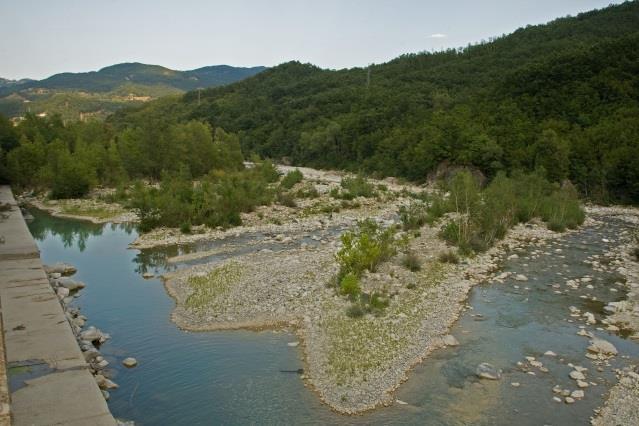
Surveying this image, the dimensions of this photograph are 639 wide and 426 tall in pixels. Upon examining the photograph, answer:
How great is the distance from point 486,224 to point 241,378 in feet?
53.8

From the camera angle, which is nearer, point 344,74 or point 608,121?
point 608,121

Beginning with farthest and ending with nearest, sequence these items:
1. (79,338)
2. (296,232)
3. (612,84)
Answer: (612,84), (296,232), (79,338)

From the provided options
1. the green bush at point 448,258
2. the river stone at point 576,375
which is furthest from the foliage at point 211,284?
the river stone at point 576,375

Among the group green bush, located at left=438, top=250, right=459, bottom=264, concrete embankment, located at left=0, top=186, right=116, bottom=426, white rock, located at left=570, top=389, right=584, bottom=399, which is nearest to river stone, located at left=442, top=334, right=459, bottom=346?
white rock, located at left=570, top=389, right=584, bottom=399

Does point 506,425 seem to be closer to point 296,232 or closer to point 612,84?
point 296,232

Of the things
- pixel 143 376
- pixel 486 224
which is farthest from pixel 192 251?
pixel 486 224

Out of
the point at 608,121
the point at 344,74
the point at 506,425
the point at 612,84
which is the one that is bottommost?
the point at 506,425

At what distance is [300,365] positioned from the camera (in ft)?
39.3

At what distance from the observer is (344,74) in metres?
105

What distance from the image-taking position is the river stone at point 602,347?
1274 centimetres

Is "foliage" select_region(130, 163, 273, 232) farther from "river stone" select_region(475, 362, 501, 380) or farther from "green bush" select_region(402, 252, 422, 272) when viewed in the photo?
"river stone" select_region(475, 362, 501, 380)

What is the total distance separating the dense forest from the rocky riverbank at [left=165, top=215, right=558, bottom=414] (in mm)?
20328

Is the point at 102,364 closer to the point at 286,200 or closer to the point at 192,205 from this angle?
the point at 192,205

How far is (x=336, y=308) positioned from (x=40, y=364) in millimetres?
7803
